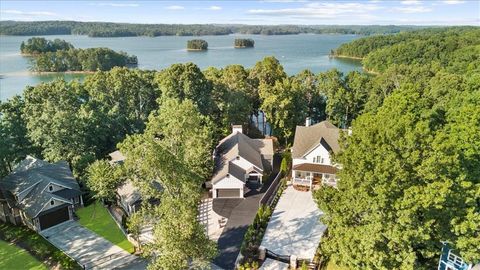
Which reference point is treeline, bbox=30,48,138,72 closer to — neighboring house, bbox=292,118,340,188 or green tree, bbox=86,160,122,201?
green tree, bbox=86,160,122,201

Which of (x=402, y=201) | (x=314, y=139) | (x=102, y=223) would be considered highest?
(x=402, y=201)

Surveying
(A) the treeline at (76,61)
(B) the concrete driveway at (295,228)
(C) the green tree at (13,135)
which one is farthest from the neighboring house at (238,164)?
(A) the treeline at (76,61)

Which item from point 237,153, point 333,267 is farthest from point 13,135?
point 333,267

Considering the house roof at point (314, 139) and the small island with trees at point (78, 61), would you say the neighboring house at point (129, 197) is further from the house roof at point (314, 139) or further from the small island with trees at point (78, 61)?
the small island with trees at point (78, 61)

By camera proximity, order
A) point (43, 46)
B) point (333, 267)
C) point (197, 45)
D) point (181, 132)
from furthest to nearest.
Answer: point (197, 45) < point (43, 46) < point (181, 132) < point (333, 267)

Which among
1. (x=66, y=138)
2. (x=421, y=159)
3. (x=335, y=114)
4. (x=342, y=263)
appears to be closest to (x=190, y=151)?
(x=342, y=263)

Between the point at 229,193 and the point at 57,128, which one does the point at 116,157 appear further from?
the point at 229,193
